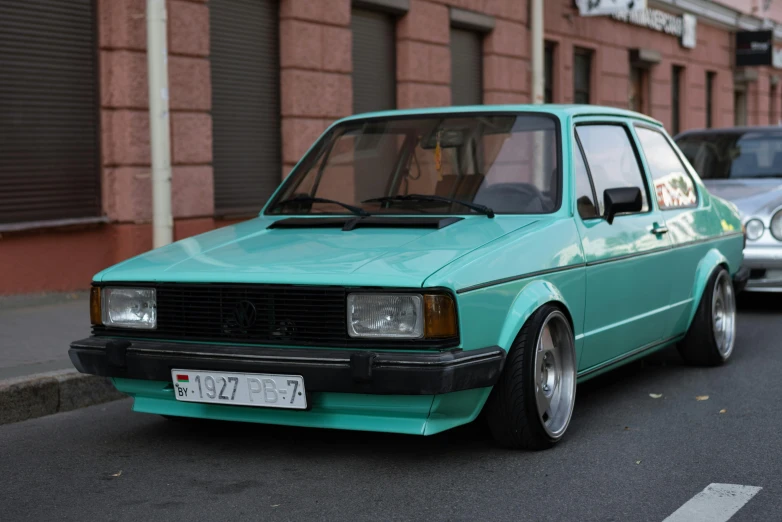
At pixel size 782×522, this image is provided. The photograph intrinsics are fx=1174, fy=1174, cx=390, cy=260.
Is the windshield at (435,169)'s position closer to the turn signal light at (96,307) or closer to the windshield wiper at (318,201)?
the windshield wiper at (318,201)

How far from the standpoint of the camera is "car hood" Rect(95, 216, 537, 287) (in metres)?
4.48

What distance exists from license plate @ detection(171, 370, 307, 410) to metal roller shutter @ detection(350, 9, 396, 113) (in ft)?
33.9

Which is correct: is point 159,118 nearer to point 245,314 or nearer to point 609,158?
point 609,158

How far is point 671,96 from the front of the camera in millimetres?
26172

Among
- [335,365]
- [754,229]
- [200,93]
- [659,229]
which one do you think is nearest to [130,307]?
[335,365]

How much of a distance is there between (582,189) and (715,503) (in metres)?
1.92

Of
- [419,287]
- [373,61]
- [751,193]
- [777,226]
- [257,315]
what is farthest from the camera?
[373,61]

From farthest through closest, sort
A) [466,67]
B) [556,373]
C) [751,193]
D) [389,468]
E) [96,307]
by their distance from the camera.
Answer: [466,67] → [751,193] → [556,373] → [96,307] → [389,468]

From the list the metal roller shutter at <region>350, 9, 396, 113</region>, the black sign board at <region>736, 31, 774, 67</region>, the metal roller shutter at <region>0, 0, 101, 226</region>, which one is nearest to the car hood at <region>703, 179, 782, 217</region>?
the metal roller shutter at <region>350, 9, 396, 113</region>

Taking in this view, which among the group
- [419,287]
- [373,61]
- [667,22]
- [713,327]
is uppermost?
[667,22]

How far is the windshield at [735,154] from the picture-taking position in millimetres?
10938

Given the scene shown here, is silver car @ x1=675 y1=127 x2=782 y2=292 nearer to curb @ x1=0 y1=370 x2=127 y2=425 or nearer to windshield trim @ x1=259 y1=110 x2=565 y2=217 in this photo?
windshield trim @ x1=259 y1=110 x2=565 y2=217

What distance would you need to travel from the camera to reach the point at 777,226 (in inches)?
384

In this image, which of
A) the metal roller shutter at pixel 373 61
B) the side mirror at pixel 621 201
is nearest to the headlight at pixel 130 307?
the side mirror at pixel 621 201
